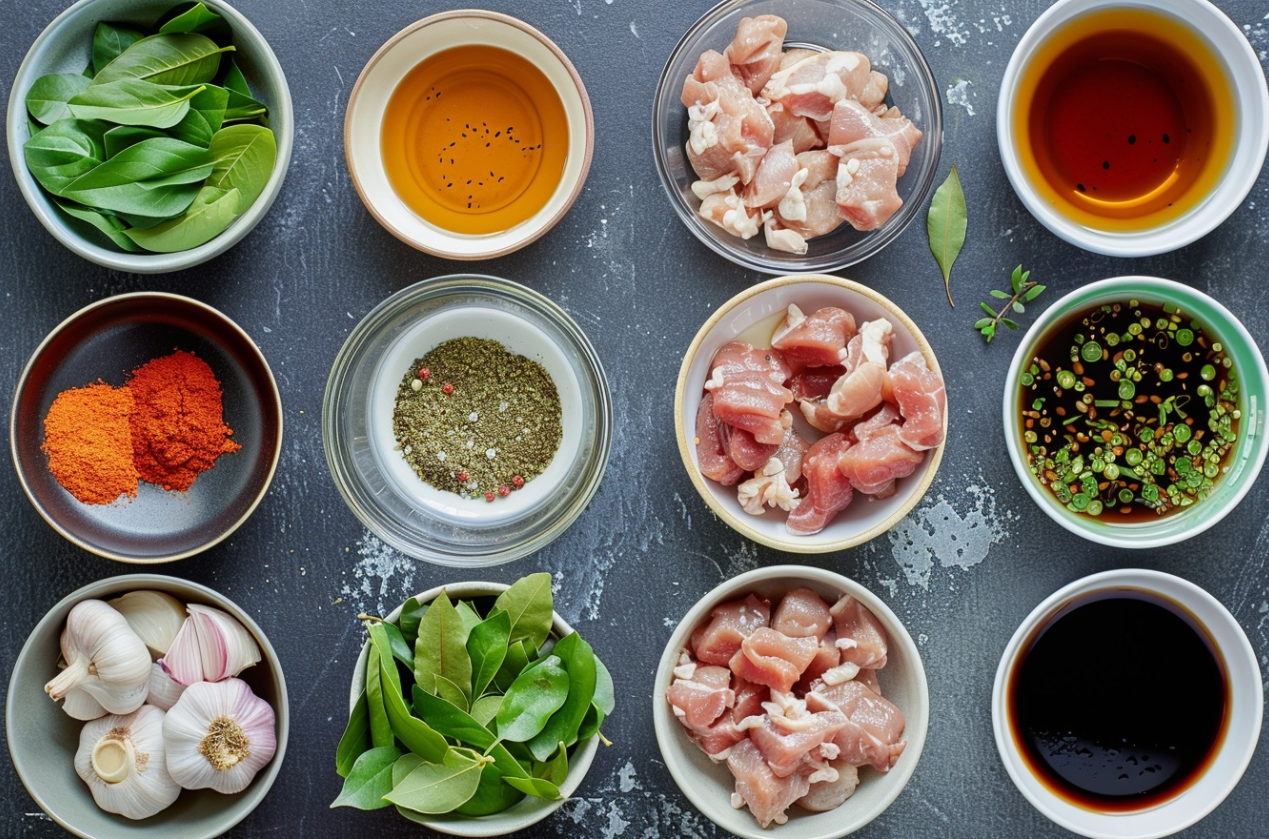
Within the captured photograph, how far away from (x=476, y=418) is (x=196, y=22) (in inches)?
35.3

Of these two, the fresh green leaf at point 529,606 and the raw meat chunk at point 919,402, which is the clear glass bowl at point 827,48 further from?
the fresh green leaf at point 529,606

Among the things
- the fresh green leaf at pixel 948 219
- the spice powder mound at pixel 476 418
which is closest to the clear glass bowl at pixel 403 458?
the spice powder mound at pixel 476 418

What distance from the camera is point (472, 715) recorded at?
1646 millimetres

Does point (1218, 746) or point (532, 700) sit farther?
→ point (1218, 746)

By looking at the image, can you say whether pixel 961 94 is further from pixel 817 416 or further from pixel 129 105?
pixel 129 105

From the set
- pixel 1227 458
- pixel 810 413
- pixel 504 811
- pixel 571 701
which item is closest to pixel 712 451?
pixel 810 413

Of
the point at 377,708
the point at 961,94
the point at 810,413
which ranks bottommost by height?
the point at 377,708

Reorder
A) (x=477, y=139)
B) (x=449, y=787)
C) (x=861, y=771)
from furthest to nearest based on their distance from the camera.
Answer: (x=477, y=139), (x=861, y=771), (x=449, y=787)

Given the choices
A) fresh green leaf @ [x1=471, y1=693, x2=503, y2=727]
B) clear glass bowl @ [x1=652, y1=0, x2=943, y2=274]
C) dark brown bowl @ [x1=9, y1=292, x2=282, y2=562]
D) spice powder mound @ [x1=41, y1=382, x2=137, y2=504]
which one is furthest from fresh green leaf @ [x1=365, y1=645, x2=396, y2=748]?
clear glass bowl @ [x1=652, y1=0, x2=943, y2=274]

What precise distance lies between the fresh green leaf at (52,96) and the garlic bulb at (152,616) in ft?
2.95

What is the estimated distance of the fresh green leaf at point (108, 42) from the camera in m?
1.80

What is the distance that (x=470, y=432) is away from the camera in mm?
1947

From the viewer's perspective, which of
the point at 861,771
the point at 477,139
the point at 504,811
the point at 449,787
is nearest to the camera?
the point at 449,787

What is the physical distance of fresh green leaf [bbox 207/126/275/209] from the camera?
5.85ft
